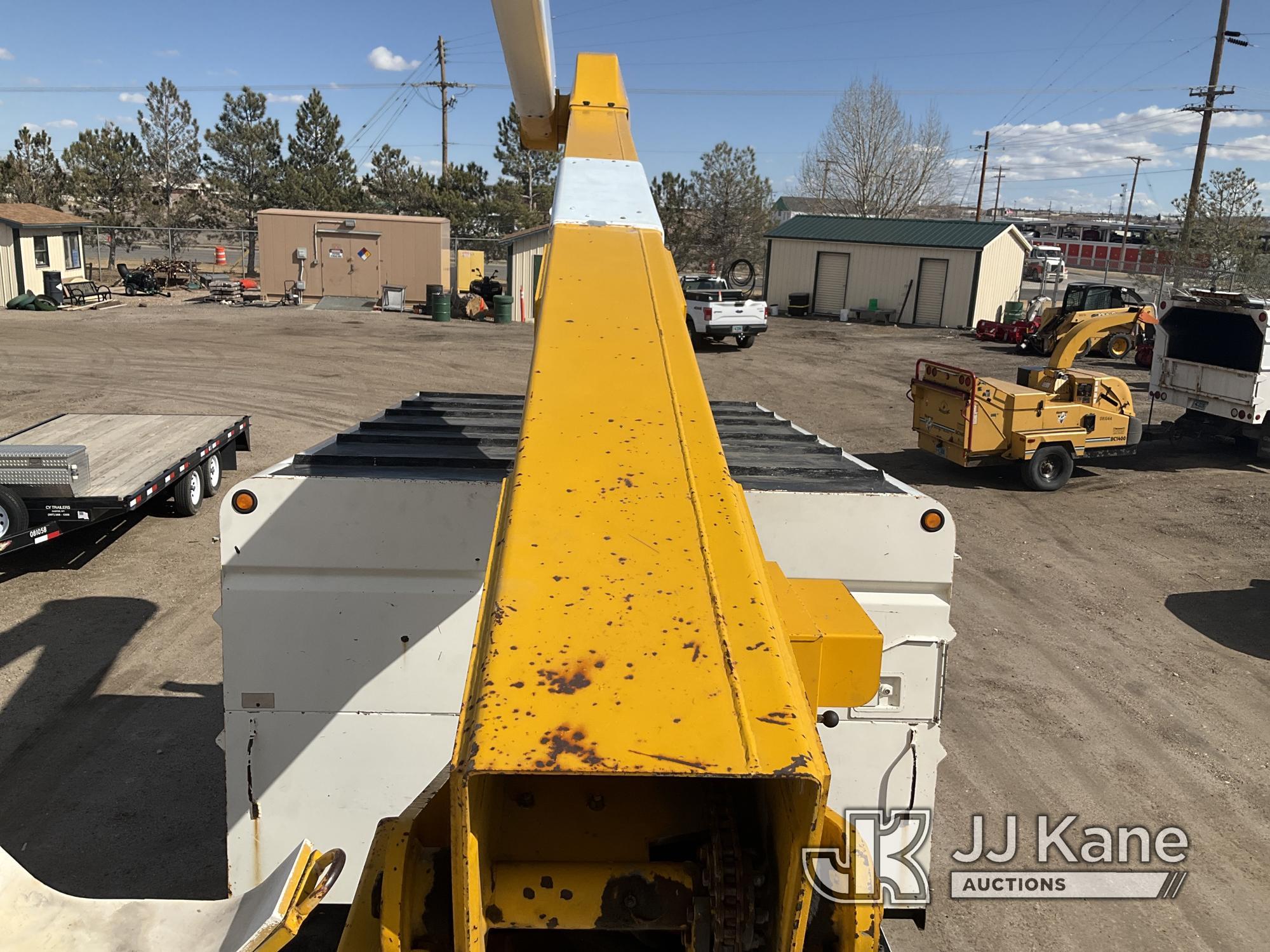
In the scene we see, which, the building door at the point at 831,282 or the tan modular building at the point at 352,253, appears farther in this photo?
the building door at the point at 831,282

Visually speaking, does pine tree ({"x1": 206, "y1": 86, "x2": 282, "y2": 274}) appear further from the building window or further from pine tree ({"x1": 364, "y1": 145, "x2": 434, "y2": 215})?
the building window

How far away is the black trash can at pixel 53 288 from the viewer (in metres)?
29.7

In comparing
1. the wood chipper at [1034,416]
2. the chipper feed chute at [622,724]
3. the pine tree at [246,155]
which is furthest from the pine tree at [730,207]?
the chipper feed chute at [622,724]

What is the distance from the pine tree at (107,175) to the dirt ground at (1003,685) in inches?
1548

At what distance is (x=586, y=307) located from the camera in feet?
9.45

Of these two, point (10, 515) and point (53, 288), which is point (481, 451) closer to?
point (10, 515)

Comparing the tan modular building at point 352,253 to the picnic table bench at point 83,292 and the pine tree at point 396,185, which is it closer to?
the picnic table bench at point 83,292

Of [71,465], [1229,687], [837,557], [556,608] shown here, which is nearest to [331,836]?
[837,557]

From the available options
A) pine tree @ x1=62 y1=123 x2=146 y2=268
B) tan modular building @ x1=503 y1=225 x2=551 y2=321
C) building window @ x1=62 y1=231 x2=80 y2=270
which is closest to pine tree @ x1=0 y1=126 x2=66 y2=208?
pine tree @ x1=62 y1=123 x2=146 y2=268

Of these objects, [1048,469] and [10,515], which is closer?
[10,515]

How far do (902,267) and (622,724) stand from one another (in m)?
34.5

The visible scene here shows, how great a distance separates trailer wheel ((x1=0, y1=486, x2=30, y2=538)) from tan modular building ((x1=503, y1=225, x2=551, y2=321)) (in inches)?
907

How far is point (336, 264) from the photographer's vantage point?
3219cm

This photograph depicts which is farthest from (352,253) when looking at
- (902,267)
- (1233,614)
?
(1233,614)
